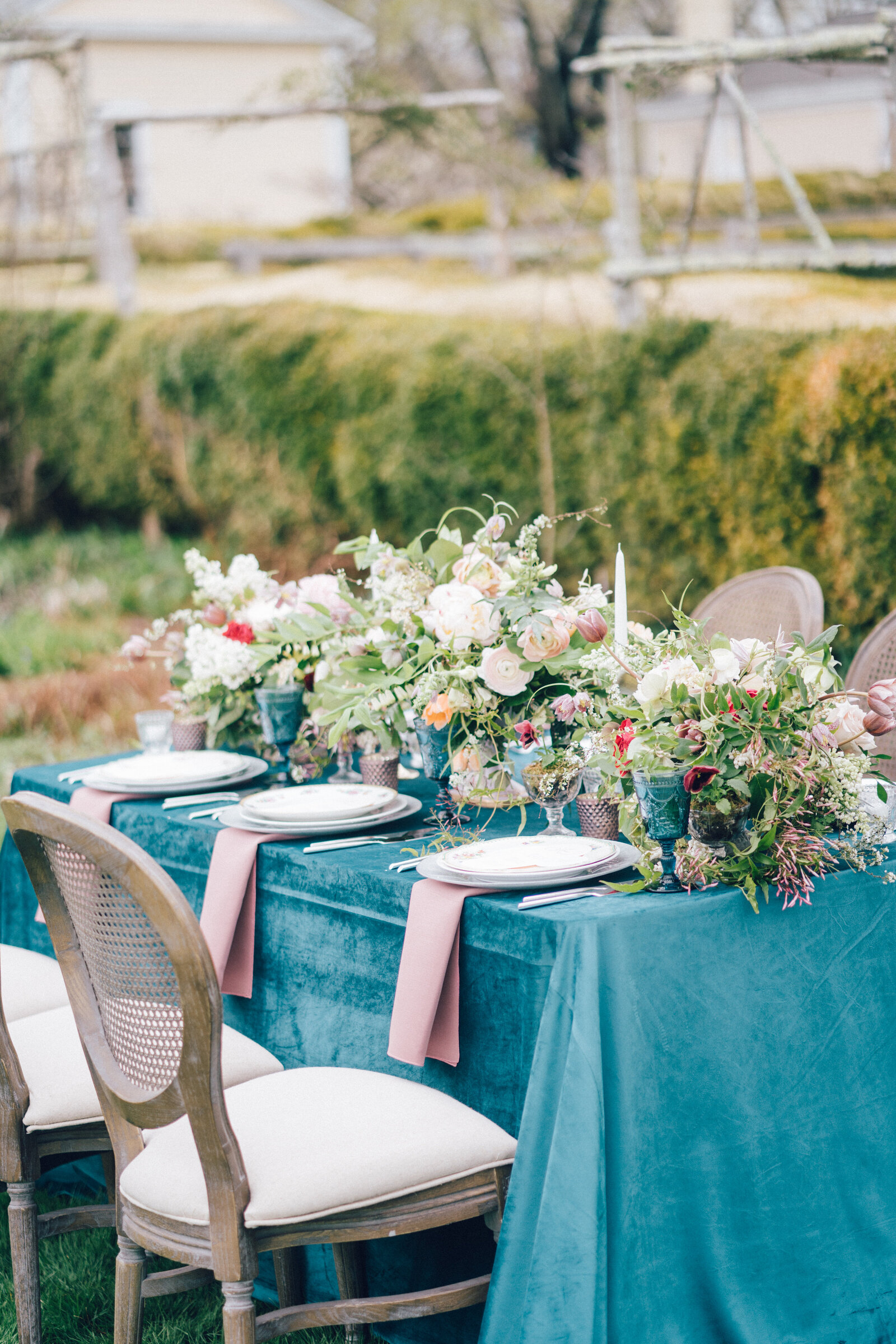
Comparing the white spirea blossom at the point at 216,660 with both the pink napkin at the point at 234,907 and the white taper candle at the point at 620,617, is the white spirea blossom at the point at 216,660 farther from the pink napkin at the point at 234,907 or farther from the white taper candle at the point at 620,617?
the white taper candle at the point at 620,617

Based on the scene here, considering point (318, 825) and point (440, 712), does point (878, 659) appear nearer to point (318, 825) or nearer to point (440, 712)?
point (440, 712)

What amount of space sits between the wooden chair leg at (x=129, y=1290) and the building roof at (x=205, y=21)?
2008 centimetres

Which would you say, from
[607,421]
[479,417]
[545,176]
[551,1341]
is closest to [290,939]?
[551,1341]

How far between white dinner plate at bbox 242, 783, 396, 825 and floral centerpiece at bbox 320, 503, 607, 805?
0.44 ft

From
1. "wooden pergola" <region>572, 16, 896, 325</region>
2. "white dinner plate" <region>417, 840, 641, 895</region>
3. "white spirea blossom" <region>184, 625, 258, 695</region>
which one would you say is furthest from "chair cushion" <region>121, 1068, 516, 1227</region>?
"wooden pergola" <region>572, 16, 896, 325</region>

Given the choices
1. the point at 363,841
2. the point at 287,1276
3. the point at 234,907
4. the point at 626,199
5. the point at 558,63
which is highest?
the point at 558,63

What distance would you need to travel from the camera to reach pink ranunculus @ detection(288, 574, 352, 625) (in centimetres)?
311

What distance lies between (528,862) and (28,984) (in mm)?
1347

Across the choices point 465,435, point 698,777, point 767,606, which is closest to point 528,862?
point 698,777

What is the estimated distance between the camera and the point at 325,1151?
A: 2.13 m

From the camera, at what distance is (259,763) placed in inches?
132

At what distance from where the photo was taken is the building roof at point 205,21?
64.9ft

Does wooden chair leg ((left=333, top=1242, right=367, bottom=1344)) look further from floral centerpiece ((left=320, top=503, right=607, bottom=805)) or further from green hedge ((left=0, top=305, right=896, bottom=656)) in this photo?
green hedge ((left=0, top=305, right=896, bottom=656))

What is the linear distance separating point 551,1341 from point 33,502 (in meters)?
10.9
